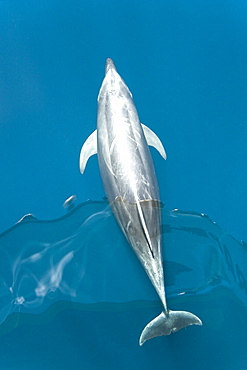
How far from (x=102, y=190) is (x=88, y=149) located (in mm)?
550

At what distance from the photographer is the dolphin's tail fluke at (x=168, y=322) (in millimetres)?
4117

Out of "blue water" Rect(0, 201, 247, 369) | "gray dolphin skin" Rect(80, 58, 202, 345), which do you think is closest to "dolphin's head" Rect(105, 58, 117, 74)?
"gray dolphin skin" Rect(80, 58, 202, 345)

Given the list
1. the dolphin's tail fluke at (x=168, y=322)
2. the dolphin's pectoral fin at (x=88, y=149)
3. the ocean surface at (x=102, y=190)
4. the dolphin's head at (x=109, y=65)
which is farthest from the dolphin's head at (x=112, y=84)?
the dolphin's tail fluke at (x=168, y=322)

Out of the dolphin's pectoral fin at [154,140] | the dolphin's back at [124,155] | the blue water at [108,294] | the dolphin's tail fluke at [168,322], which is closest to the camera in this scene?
the dolphin's tail fluke at [168,322]

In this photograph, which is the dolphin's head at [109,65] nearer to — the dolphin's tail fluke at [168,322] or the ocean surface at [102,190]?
the ocean surface at [102,190]

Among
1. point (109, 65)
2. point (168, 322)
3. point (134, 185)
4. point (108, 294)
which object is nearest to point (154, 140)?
point (134, 185)

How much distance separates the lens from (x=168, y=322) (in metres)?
4.13

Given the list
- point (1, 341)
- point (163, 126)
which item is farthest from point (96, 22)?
point (1, 341)

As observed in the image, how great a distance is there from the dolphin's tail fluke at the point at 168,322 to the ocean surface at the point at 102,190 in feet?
1.46

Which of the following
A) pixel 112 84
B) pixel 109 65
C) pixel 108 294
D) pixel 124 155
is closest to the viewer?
pixel 124 155

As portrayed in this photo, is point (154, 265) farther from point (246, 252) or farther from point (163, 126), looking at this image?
point (163, 126)

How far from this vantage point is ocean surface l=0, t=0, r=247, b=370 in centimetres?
467

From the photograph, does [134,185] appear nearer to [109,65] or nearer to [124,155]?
[124,155]

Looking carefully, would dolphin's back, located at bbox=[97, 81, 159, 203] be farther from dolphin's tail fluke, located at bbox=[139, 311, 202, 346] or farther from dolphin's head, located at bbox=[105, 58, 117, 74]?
dolphin's tail fluke, located at bbox=[139, 311, 202, 346]
